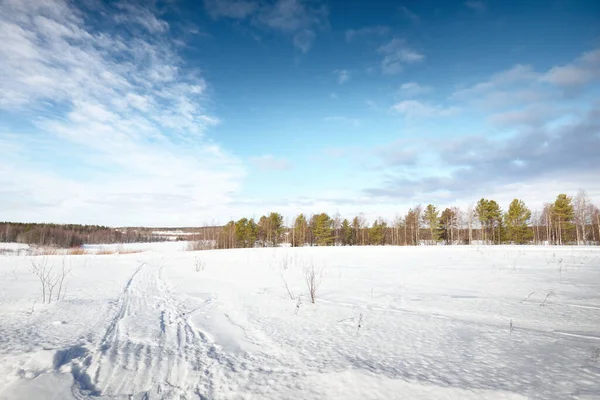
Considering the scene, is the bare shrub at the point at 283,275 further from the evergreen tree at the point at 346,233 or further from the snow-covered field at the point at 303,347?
the evergreen tree at the point at 346,233

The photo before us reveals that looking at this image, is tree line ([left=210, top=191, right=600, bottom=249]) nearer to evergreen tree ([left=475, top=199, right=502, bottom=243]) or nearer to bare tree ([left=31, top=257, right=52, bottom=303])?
evergreen tree ([left=475, top=199, right=502, bottom=243])

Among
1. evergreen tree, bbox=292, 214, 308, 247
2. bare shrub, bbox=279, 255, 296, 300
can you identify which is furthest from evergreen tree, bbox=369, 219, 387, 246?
bare shrub, bbox=279, 255, 296, 300

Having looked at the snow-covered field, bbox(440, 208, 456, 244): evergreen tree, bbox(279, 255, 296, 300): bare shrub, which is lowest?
bbox(279, 255, 296, 300): bare shrub

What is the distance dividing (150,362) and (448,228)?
59.4 metres

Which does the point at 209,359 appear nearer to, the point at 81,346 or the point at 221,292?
the point at 81,346

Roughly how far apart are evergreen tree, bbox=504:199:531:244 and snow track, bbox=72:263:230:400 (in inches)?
2007

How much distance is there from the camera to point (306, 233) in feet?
205

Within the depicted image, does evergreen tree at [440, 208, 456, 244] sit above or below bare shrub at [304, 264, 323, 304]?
above

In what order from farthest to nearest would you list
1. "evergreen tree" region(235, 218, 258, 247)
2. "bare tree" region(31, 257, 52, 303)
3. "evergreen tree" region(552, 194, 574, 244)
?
"evergreen tree" region(235, 218, 258, 247), "evergreen tree" region(552, 194, 574, 244), "bare tree" region(31, 257, 52, 303)

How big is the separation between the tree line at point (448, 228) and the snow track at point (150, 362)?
Result: 167ft

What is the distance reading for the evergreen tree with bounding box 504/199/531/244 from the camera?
134 feet

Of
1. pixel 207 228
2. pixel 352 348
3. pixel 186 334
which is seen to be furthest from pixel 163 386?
pixel 207 228

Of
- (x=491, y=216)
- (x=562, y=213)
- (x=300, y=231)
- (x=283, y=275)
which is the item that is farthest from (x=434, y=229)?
(x=283, y=275)

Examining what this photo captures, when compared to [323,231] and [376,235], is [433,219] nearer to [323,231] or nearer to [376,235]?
[376,235]
